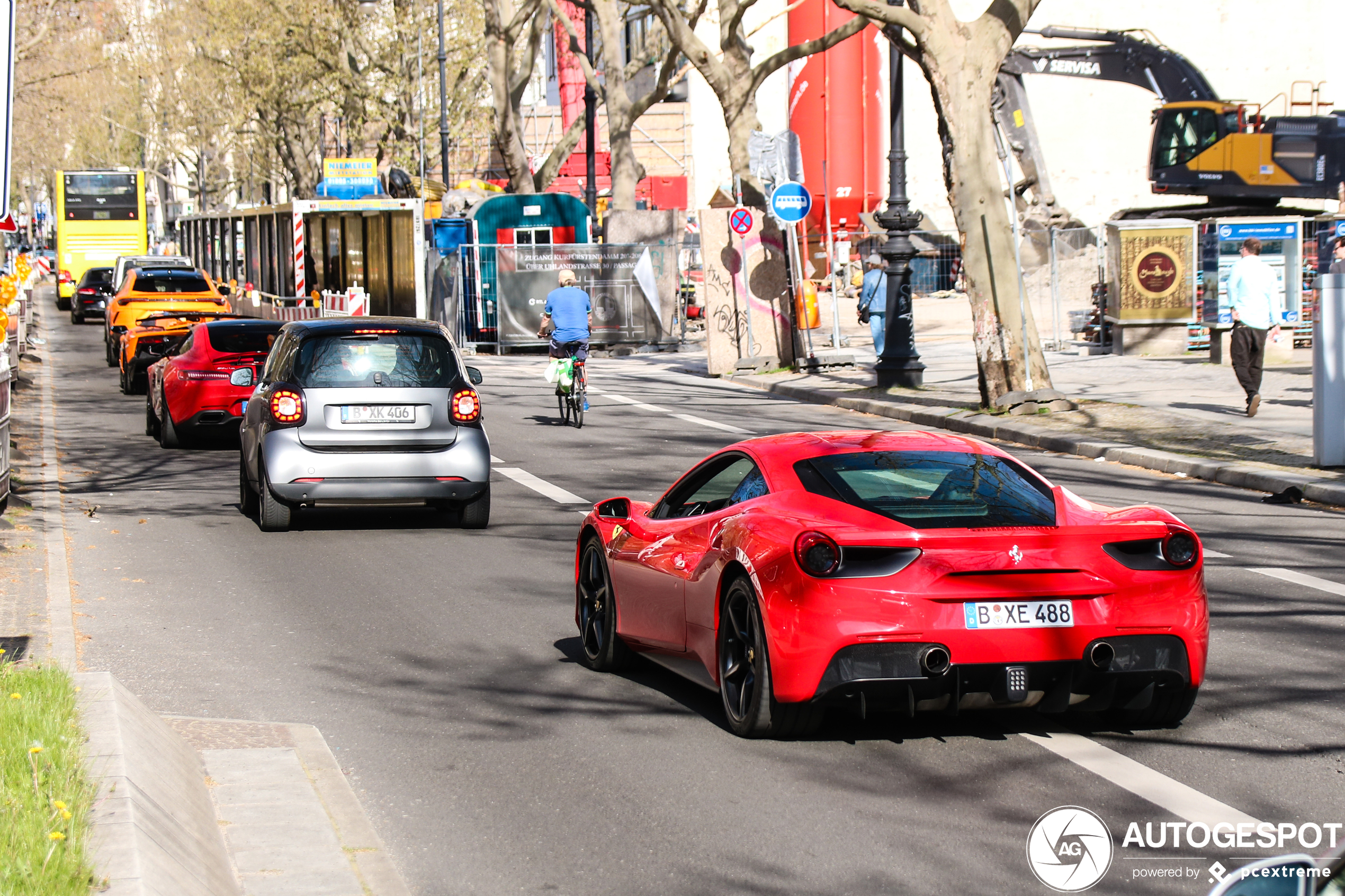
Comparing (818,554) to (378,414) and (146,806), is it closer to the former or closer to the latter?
(146,806)

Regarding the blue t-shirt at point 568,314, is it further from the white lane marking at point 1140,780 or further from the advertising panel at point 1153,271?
the white lane marking at point 1140,780

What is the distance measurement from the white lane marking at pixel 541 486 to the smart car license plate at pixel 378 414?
2.03 metres

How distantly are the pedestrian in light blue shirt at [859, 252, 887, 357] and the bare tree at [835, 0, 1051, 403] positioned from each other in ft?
14.2

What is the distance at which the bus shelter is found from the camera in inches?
1430

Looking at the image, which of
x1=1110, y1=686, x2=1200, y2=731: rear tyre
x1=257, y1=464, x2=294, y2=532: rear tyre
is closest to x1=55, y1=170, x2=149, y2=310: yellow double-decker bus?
x1=257, y1=464, x2=294, y2=532: rear tyre

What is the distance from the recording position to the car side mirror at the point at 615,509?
7.95 metres

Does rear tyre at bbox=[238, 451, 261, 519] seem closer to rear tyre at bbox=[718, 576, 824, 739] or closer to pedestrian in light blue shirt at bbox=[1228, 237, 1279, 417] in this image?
rear tyre at bbox=[718, 576, 824, 739]

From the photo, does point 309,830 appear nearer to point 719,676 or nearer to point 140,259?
point 719,676

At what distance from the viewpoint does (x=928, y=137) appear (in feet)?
232

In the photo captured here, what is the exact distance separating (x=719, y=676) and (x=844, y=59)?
59.8 metres

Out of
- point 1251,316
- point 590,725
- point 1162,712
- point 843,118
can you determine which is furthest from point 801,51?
point 843,118

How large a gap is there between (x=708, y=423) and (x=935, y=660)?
50.8ft

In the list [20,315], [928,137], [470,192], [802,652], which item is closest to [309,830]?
[802,652]

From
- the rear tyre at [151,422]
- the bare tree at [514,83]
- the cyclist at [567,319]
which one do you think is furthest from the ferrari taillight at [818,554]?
the bare tree at [514,83]
